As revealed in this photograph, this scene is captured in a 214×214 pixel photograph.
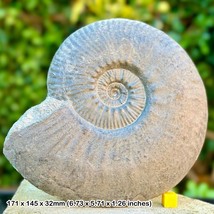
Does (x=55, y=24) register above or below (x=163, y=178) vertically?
above

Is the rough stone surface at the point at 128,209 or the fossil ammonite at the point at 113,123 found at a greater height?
the fossil ammonite at the point at 113,123

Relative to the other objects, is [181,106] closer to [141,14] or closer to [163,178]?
[163,178]

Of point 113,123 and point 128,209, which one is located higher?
point 113,123

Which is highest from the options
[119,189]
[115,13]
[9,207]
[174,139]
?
[115,13]

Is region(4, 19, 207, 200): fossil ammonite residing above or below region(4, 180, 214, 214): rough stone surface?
above

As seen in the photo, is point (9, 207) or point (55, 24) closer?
point (9, 207)

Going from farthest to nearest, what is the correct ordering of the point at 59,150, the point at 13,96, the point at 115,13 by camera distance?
the point at 13,96
the point at 115,13
the point at 59,150

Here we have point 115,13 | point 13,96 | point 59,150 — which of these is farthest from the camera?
point 13,96

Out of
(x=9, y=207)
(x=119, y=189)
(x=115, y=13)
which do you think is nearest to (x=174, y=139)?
(x=119, y=189)
